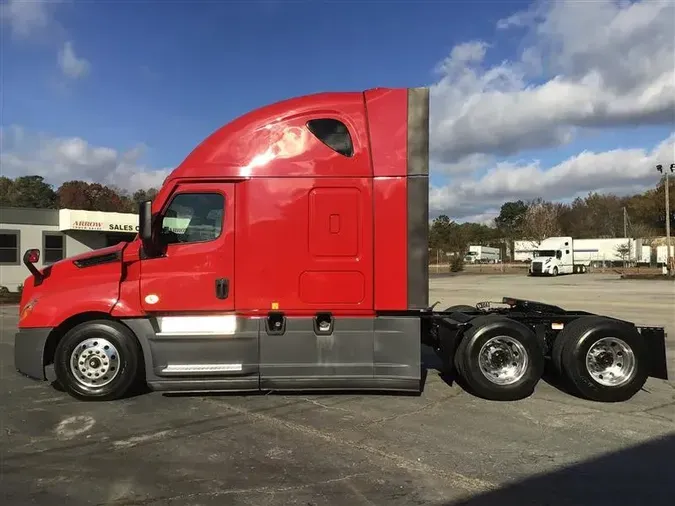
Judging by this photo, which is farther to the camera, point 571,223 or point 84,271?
point 571,223

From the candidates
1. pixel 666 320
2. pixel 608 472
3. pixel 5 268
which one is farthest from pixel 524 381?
pixel 5 268

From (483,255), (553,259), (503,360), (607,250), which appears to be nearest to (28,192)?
(553,259)

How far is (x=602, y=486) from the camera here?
4.13 metres

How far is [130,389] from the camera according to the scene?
21.7ft

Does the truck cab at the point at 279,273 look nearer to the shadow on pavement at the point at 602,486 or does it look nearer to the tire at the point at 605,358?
the tire at the point at 605,358

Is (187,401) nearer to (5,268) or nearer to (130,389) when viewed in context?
(130,389)

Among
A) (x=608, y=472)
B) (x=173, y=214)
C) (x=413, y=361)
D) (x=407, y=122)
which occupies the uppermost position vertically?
(x=407, y=122)

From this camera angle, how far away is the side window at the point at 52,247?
87.6ft

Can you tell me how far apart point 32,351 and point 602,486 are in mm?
5901

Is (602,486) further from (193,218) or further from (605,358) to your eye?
(193,218)

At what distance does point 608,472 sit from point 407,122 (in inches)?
154

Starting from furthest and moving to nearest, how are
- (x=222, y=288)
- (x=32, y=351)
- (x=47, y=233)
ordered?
(x=47, y=233) → (x=32, y=351) → (x=222, y=288)

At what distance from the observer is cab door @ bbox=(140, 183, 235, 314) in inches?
246

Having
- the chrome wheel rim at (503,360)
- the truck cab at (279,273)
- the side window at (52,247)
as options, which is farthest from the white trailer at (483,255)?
the truck cab at (279,273)
